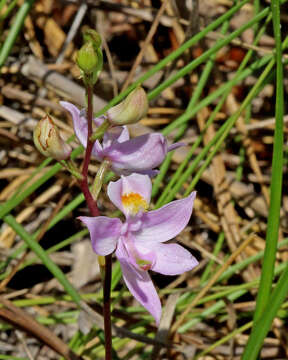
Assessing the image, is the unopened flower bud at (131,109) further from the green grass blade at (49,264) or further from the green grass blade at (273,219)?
the green grass blade at (49,264)

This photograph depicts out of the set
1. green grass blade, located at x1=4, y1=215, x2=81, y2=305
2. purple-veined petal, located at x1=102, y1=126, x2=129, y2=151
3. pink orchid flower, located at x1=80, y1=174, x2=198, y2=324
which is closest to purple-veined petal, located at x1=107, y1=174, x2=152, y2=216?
pink orchid flower, located at x1=80, y1=174, x2=198, y2=324

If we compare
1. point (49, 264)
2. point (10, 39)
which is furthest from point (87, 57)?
point (10, 39)

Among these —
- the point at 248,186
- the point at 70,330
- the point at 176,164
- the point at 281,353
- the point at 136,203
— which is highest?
the point at 136,203

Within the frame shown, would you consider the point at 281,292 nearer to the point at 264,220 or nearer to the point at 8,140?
the point at 264,220

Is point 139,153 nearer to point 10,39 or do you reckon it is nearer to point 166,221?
point 166,221

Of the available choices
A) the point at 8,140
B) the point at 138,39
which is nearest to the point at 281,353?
the point at 8,140

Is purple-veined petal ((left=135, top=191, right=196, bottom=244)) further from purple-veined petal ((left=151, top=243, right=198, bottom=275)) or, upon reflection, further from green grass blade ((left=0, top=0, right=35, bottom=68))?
green grass blade ((left=0, top=0, right=35, bottom=68))

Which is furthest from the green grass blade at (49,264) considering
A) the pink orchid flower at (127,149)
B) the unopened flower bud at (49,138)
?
the unopened flower bud at (49,138)
